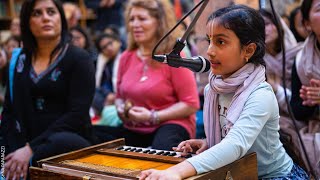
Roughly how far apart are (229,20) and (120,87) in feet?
4.87

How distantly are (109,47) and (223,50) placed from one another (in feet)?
12.3

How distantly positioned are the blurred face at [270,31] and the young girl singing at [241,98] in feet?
3.75

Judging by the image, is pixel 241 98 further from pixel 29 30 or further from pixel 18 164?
pixel 29 30

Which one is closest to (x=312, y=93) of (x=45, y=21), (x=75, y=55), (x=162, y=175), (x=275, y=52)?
(x=275, y=52)

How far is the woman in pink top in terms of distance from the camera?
2908mm

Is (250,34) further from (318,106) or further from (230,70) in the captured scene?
(318,106)

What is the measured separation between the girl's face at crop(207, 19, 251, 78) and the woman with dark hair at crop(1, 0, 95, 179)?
41.4 inches

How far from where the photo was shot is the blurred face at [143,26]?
3.06m

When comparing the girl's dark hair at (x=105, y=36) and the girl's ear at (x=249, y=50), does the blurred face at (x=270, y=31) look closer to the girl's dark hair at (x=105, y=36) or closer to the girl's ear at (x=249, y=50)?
Result: the girl's ear at (x=249, y=50)

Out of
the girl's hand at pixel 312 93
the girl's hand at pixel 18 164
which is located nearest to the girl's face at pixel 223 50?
the girl's hand at pixel 312 93

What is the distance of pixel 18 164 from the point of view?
2.53 m

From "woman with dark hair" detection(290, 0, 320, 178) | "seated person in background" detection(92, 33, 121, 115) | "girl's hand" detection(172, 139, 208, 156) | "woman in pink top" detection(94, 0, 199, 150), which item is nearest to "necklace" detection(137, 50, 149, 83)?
"woman in pink top" detection(94, 0, 199, 150)

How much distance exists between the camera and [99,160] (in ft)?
6.23

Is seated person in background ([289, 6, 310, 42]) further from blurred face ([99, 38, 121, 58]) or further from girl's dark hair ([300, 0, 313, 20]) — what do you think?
blurred face ([99, 38, 121, 58])
